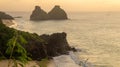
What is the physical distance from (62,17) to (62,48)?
140 metres

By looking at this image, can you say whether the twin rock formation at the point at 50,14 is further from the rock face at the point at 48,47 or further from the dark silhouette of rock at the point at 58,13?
the rock face at the point at 48,47

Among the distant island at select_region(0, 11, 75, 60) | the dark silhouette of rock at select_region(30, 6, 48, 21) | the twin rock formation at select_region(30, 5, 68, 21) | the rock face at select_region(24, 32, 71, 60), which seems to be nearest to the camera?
the distant island at select_region(0, 11, 75, 60)

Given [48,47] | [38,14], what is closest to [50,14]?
[38,14]

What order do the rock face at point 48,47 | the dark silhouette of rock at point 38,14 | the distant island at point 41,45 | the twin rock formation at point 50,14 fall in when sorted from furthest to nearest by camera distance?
the twin rock formation at point 50,14 < the dark silhouette of rock at point 38,14 < the rock face at point 48,47 < the distant island at point 41,45

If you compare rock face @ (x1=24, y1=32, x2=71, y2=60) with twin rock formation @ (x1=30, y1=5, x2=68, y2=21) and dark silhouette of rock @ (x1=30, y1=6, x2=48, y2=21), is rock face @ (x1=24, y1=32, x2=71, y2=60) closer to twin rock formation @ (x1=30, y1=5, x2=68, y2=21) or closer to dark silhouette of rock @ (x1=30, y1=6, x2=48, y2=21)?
dark silhouette of rock @ (x1=30, y1=6, x2=48, y2=21)

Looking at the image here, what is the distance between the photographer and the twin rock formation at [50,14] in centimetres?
17775

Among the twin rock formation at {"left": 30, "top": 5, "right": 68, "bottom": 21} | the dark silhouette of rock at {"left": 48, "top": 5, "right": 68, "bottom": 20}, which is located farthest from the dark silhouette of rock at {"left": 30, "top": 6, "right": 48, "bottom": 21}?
the dark silhouette of rock at {"left": 48, "top": 5, "right": 68, "bottom": 20}

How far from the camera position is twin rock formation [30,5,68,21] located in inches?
6998

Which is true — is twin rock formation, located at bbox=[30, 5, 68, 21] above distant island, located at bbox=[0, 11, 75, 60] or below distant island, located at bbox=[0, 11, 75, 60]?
below

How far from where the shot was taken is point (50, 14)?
18538 centimetres

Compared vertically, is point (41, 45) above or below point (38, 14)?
above

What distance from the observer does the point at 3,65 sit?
26266mm

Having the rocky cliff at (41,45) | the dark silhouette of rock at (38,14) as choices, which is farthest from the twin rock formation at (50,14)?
the rocky cliff at (41,45)

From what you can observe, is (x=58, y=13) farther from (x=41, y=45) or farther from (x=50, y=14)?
(x=41, y=45)
